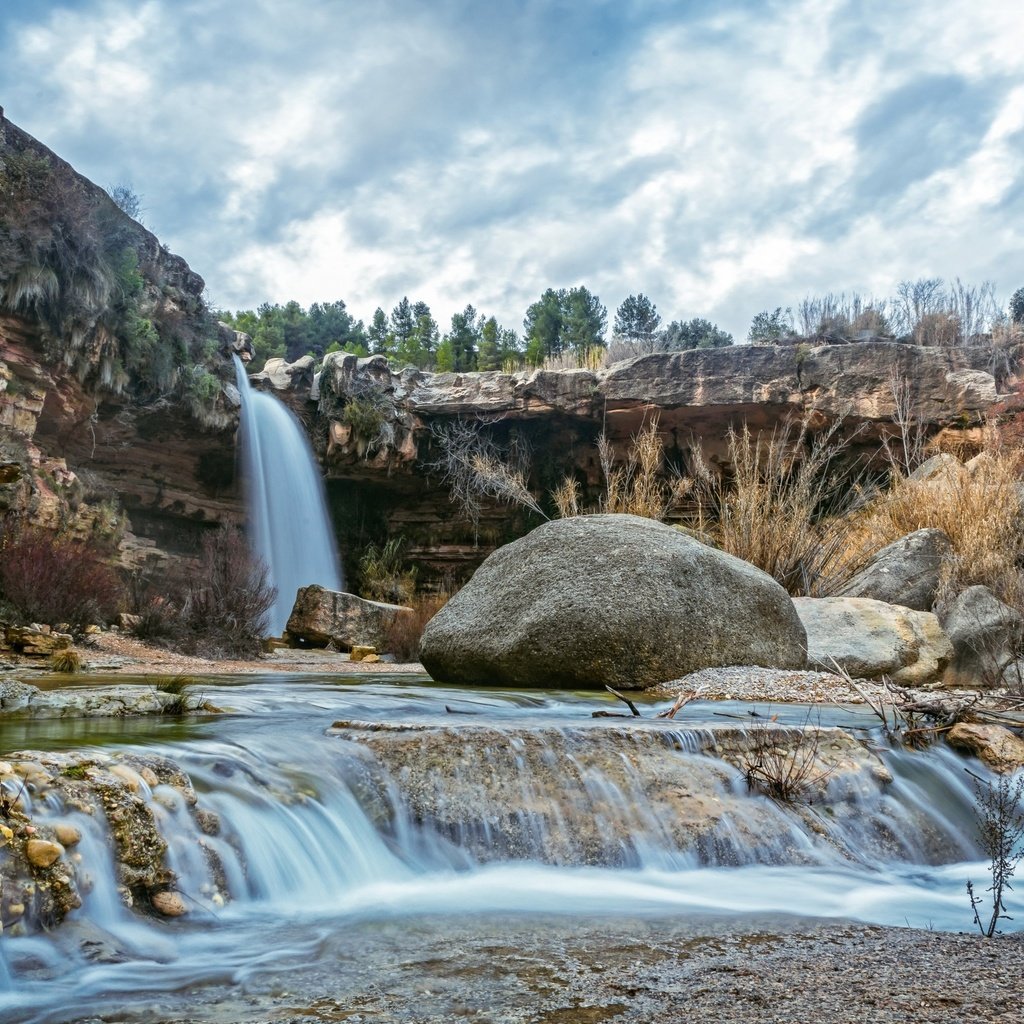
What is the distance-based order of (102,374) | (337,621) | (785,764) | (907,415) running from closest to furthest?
1. (785,764)
2. (102,374)
3. (337,621)
4. (907,415)

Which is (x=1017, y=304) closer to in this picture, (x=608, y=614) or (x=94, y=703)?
(x=608, y=614)

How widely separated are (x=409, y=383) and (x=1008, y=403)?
34.8ft

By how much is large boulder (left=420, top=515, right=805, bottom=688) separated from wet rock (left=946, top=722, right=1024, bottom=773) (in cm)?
243

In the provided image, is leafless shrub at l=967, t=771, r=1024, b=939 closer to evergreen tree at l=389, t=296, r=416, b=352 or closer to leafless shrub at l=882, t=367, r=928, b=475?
leafless shrub at l=882, t=367, r=928, b=475

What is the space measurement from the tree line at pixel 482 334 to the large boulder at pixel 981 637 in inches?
604

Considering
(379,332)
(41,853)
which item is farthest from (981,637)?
(379,332)

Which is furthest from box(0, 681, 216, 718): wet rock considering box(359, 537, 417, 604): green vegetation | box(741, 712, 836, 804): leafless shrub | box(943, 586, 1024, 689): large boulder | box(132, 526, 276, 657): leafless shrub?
box(359, 537, 417, 604): green vegetation

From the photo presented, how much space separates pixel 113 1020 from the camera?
1.67 m

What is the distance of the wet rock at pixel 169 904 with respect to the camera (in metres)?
2.20

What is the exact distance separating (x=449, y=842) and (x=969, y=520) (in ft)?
28.5

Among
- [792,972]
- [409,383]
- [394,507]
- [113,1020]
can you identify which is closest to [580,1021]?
[792,972]

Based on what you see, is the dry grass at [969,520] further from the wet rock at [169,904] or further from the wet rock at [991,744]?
the wet rock at [169,904]

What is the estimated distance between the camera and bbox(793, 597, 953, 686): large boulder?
7316mm

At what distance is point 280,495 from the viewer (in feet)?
52.3
